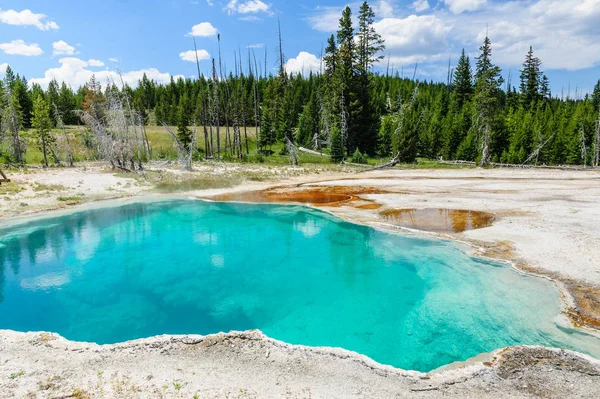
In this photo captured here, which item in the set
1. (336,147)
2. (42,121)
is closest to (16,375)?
(336,147)

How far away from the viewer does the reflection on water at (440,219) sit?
16797mm

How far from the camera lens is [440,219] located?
18297 millimetres

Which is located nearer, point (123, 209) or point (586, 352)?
point (586, 352)

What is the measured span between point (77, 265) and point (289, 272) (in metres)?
8.39

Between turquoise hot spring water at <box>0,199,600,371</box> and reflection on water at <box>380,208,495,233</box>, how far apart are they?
190 centimetres

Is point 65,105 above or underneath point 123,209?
above

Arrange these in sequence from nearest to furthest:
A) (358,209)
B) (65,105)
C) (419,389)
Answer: (419,389) → (358,209) → (65,105)

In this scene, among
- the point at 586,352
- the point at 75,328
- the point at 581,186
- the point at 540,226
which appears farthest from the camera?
the point at 581,186

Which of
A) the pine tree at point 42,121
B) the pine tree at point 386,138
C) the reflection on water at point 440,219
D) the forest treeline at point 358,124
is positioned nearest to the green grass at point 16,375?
the reflection on water at point 440,219

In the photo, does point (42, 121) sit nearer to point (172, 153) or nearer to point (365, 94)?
point (172, 153)

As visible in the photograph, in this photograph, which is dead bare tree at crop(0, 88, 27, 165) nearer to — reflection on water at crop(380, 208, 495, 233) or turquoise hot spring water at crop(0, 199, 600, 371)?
turquoise hot spring water at crop(0, 199, 600, 371)

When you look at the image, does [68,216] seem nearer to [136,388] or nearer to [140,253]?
[140,253]

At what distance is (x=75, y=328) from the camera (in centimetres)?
932

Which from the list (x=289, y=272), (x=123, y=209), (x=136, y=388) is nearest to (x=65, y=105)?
(x=123, y=209)
